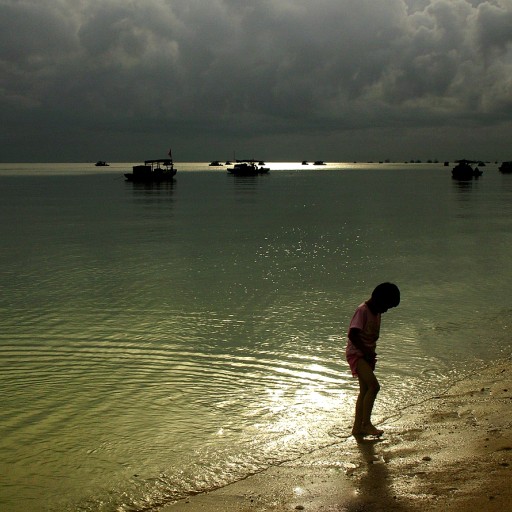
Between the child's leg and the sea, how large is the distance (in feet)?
0.88

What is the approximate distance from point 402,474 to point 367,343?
130 centimetres

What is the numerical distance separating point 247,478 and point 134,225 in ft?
99.8

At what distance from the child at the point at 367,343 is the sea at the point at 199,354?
36cm

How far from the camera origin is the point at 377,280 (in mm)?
17375

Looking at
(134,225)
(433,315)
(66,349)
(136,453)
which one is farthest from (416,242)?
(136,453)

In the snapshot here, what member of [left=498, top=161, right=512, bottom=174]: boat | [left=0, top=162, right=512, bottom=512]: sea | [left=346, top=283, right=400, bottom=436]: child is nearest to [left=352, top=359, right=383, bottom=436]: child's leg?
[left=346, top=283, right=400, bottom=436]: child

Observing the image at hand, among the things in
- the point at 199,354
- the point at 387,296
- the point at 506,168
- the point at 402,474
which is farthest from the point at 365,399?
the point at 506,168

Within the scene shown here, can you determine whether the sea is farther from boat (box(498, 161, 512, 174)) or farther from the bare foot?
boat (box(498, 161, 512, 174))

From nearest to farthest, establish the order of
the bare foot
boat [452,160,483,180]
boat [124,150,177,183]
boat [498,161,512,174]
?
the bare foot → boat [124,150,177,183] → boat [452,160,483,180] → boat [498,161,512,174]

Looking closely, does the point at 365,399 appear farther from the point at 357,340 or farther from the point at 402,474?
the point at 402,474

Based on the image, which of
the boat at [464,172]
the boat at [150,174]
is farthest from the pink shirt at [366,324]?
the boat at [464,172]

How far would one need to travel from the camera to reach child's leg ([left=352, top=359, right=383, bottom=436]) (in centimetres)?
622

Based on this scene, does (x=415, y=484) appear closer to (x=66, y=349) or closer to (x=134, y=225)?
(x=66, y=349)

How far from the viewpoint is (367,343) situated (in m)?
6.14
